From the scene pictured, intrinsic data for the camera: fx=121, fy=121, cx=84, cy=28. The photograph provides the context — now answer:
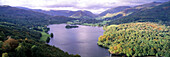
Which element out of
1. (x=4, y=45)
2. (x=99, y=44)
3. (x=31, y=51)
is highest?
(x=4, y=45)

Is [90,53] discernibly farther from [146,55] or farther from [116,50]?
[146,55]

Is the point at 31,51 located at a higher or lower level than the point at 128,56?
higher

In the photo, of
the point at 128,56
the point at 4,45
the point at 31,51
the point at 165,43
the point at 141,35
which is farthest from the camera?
the point at 141,35

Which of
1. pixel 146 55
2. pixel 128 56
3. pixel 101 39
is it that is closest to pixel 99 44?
pixel 101 39

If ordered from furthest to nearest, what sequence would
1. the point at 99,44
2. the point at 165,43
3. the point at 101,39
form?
the point at 101,39 → the point at 99,44 → the point at 165,43

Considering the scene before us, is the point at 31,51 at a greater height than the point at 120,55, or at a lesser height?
greater

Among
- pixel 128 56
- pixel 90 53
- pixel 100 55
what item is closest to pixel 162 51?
pixel 128 56

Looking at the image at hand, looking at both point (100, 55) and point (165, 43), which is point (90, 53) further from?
point (165, 43)

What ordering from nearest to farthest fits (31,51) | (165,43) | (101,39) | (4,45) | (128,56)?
(4,45)
(31,51)
(128,56)
(165,43)
(101,39)

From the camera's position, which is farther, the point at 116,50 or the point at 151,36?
the point at 151,36
